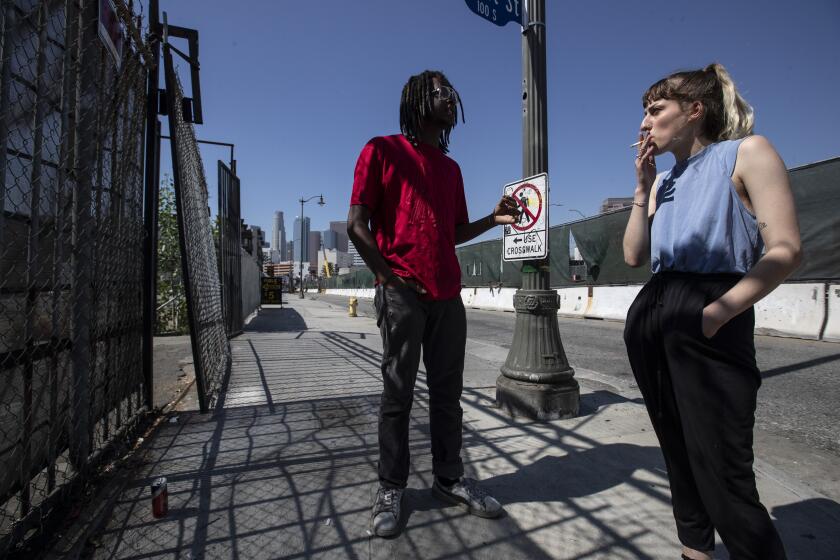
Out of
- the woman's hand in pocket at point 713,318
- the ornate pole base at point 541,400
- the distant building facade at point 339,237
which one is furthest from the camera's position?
the distant building facade at point 339,237

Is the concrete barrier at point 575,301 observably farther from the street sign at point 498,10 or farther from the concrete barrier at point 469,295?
the street sign at point 498,10

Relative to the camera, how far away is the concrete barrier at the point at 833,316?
794 centimetres

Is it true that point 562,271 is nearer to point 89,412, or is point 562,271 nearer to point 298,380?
point 298,380

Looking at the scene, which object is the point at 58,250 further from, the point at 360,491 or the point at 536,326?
the point at 536,326

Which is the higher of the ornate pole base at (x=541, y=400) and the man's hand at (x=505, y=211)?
the man's hand at (x=505, y=211)

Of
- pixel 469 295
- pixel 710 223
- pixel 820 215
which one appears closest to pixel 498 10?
pixel 710 223

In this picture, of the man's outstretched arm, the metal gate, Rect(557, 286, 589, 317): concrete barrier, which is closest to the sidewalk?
the man's outstretched arm

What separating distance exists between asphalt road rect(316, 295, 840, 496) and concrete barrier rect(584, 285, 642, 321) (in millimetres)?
3840

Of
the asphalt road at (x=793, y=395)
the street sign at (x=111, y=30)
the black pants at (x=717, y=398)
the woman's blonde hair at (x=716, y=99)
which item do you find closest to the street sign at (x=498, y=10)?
the street sign at (x=111, y=30)

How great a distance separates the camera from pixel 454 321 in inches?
86.9

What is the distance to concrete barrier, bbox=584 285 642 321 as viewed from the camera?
12.6 meters

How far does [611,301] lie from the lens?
13.3 metres

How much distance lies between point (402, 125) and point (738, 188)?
59.4 inches

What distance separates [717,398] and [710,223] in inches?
20.5
